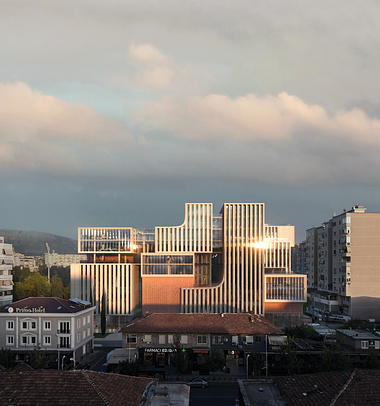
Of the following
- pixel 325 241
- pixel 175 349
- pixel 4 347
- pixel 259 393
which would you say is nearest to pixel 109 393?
pixel 259 393

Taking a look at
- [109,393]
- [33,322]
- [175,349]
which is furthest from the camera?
[33,322]

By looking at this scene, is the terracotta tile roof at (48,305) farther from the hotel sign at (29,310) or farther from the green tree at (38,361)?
the green tree at (38,361)

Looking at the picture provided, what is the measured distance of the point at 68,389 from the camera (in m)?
31.3

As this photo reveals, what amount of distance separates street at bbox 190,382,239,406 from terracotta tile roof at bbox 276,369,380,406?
57.5ft

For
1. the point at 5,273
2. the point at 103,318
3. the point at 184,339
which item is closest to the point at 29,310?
the point at 184,339

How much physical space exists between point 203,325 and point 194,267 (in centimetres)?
3796

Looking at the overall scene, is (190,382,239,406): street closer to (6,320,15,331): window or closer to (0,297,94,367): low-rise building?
(0,297,94,367): low-rise building

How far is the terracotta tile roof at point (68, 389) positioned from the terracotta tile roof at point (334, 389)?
1022 centimetres

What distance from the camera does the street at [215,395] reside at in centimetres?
4958

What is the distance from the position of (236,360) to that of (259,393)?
32972mm

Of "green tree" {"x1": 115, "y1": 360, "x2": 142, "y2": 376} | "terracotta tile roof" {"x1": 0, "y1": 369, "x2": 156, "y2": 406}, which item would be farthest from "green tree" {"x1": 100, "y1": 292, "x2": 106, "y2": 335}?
"terracotta tile roof" {"x1": 0, "y1": 369, "x2": 156, "y2": 406}

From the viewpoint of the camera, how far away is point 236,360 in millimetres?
65188

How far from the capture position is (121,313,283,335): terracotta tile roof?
65.8 m

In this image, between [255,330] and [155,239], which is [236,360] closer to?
[255,330]
